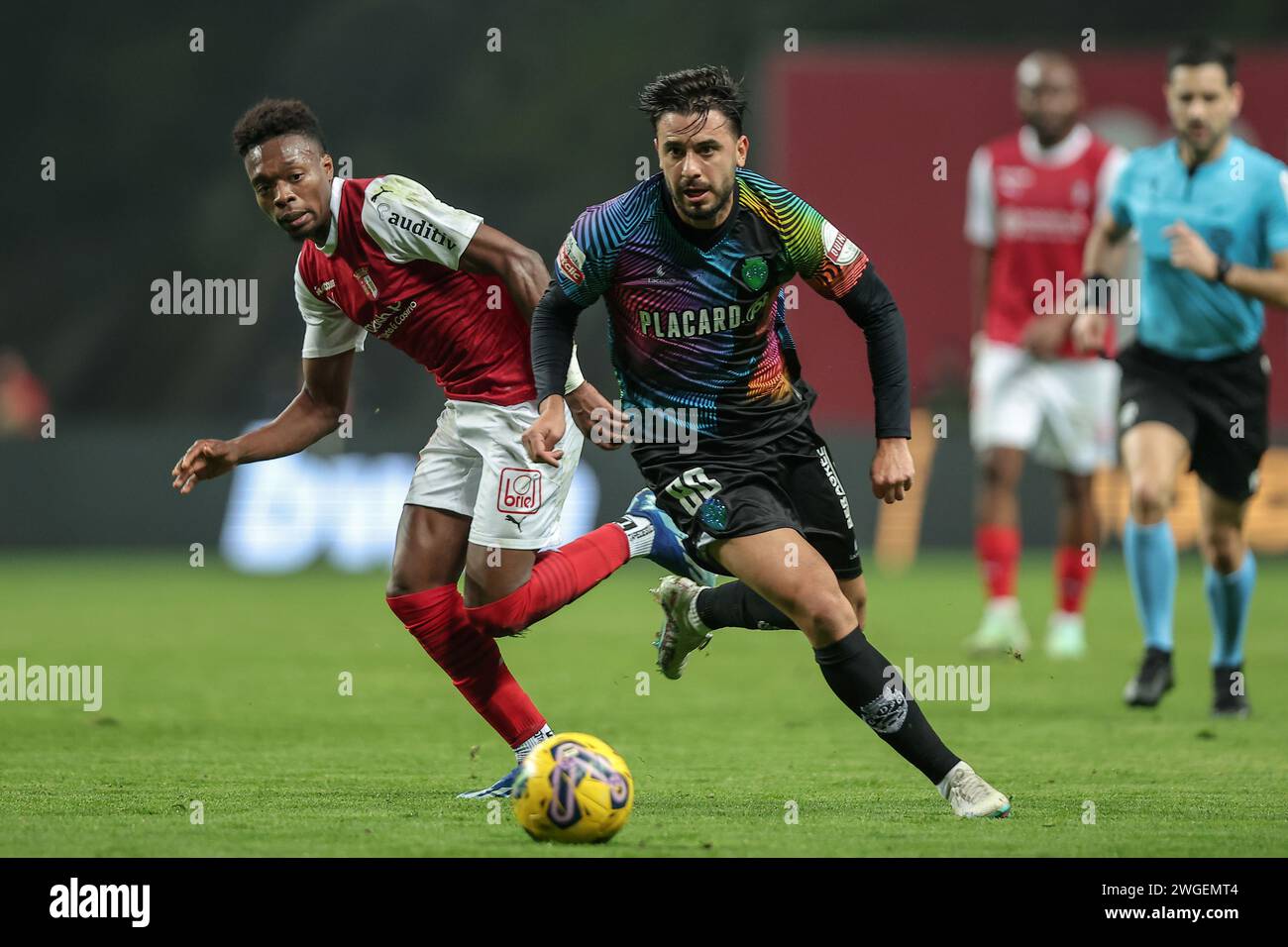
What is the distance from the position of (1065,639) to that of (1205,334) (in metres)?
2.55

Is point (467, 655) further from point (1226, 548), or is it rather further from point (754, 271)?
point (1226, 548)

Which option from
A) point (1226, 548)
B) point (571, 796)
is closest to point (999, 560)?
point (1226, 548)

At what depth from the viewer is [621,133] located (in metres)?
28.1

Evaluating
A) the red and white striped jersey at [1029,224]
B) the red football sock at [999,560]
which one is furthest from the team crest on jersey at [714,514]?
the red and white striped jersey at [1029,224]

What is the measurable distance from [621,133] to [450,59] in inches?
109

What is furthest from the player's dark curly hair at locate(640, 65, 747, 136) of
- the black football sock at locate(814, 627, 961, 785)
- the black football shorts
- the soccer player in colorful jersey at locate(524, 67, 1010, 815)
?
the black football sock at locate(814, 627, 961, 785)

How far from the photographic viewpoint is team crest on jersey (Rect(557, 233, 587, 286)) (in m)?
5.52

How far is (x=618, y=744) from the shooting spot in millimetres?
7121

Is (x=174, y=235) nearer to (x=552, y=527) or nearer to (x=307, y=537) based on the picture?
(x=307, y=537)

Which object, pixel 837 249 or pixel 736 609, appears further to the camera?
pixel 736 609

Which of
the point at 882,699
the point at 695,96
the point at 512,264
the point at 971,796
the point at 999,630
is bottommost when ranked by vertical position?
the point at 971,796

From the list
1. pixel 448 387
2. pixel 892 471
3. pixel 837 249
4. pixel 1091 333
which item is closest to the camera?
pixel 892 471

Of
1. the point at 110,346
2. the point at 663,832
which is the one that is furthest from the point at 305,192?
the point at 110,346

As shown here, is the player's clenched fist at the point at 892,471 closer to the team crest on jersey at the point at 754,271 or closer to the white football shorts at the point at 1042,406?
the team crest on jersey at the point at 754,271
